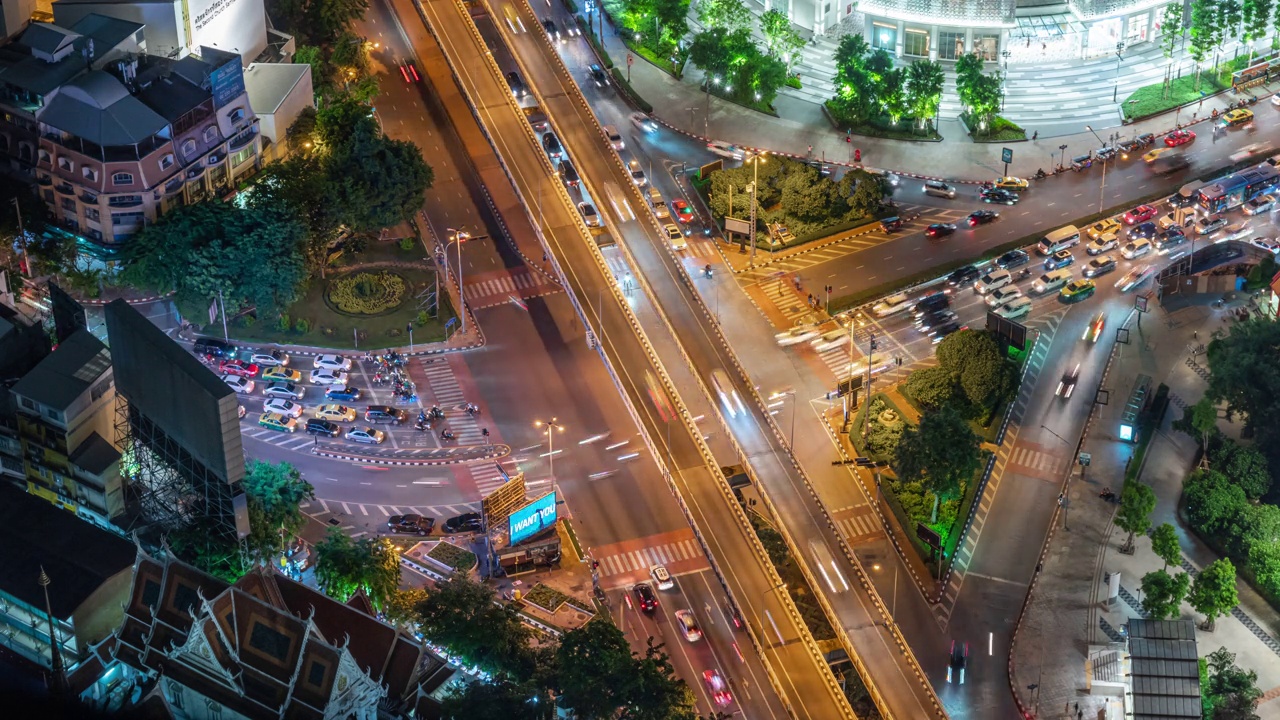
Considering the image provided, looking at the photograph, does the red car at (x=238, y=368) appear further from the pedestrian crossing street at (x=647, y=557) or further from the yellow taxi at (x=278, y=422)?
the pedestrian crossing street at (x=647, y=557)

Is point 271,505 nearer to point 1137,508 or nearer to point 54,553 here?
point 54,553

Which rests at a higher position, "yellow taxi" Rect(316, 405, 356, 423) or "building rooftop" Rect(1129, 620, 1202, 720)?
"yellow taxi" Rect(316, 405, 356, 423)

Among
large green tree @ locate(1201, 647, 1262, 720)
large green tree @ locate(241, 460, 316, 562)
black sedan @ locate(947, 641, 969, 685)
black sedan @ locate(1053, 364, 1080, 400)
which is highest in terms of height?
large green tree @ locate(241, 460, 316, 562)

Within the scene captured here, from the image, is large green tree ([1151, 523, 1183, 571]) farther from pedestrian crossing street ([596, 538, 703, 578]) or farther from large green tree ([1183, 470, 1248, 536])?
pedestrian crossing street ([596, 538, 703, 578])

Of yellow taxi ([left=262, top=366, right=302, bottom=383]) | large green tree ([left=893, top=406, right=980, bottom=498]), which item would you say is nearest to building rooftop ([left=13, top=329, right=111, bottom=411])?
yellow taxi ([left=262, top=366, right=302, bottom=383])

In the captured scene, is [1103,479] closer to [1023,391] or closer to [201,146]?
[1023,391]

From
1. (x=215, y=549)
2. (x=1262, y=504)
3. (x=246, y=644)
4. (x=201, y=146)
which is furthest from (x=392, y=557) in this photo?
(x=1262, y=504)

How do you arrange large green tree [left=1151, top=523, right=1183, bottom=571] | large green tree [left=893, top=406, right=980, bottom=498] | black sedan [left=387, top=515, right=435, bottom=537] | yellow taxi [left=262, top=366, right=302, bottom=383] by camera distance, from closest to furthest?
large green tree [left=1151, top=523, right=1183, bottom=571]
large green tree [left=893, top=406, right=980, bottom=498]
black sedan [left=387, top=515, right=435, bottom=537]
yellow taxi [left=262, top=366, right=302, bottom=383]

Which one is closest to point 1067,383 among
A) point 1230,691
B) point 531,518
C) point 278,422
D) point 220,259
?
point 1230,691
